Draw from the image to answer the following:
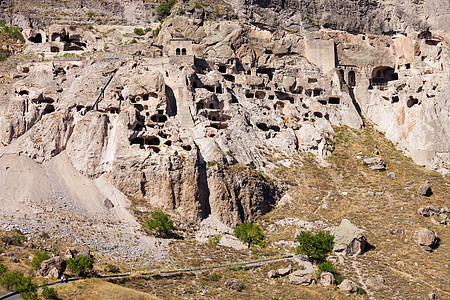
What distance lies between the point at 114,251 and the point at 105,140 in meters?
15.3

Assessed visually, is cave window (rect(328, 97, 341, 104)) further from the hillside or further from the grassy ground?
the grassy ground

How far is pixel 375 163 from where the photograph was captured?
51531 millimetres

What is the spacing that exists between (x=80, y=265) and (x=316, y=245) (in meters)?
18.7

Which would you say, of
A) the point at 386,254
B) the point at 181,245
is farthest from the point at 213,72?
the point at 386,254

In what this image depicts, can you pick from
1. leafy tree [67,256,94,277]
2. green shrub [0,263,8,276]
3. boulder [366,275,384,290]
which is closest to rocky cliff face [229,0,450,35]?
boulder [366,275,384,290]

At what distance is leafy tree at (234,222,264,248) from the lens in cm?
4134

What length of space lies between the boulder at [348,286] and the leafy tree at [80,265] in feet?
58.3

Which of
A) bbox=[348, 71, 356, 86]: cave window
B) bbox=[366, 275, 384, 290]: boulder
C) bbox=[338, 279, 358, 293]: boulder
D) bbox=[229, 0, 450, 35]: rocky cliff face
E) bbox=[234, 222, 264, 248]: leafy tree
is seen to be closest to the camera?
bbox=[338, 279, 358, 293]: boulder

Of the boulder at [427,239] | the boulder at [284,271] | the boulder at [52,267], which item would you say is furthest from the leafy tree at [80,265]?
the boulder at [427,239]

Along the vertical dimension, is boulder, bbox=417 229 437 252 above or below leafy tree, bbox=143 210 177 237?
below

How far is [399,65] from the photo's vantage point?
67062 millimetres

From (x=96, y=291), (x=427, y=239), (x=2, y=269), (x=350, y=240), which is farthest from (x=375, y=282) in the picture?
(x=2, y=269)

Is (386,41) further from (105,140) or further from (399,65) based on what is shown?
(105,140)

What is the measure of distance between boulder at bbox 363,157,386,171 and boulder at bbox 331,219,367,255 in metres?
13.0
